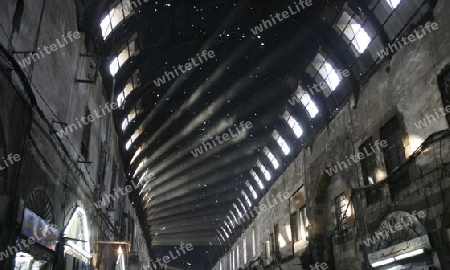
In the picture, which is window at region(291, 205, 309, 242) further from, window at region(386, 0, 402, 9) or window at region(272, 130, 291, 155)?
window at region(386, 0, 402, 9)

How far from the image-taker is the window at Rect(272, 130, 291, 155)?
2477 cm

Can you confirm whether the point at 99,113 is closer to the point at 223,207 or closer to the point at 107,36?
the point at 107,36

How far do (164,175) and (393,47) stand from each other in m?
25.3

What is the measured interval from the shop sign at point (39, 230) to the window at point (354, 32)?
11.4 m

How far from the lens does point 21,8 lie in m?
8.46

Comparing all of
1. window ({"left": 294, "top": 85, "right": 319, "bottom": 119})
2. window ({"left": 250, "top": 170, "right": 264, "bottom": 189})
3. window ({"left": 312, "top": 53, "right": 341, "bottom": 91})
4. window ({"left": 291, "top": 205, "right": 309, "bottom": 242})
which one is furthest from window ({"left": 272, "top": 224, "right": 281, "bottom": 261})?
window ({"left": 312, "top": 53, "right": 341, "bottom": 91})

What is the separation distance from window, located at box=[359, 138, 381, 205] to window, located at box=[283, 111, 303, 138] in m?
6.80

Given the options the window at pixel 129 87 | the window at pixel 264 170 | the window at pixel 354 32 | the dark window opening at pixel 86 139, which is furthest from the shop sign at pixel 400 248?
the window at pixel 264 170

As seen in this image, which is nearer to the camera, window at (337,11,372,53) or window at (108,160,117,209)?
window at (337,11,372,53)

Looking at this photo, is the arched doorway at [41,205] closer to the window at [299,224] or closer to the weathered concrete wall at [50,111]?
the weathered concrete wall at [50,111]

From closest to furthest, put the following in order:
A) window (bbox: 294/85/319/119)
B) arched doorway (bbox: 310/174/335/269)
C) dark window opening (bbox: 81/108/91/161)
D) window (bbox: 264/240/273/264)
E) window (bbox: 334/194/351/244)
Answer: dark window opening (bbox: 81/108/91/161) → window (bbox: 334/194/351/244) → arched doorway (bbox: 310/174/335/269) → window (bbox: 294/85/319/119) → window (bbox: 264/240/273/264)

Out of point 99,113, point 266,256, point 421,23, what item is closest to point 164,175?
point 266,256

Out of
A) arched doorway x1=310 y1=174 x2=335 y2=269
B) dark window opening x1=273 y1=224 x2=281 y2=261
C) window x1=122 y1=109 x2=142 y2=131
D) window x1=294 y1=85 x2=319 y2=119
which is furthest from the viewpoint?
dark window opening x1=273 y1=224 x2=281 y2=261

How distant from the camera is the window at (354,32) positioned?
1502cm
